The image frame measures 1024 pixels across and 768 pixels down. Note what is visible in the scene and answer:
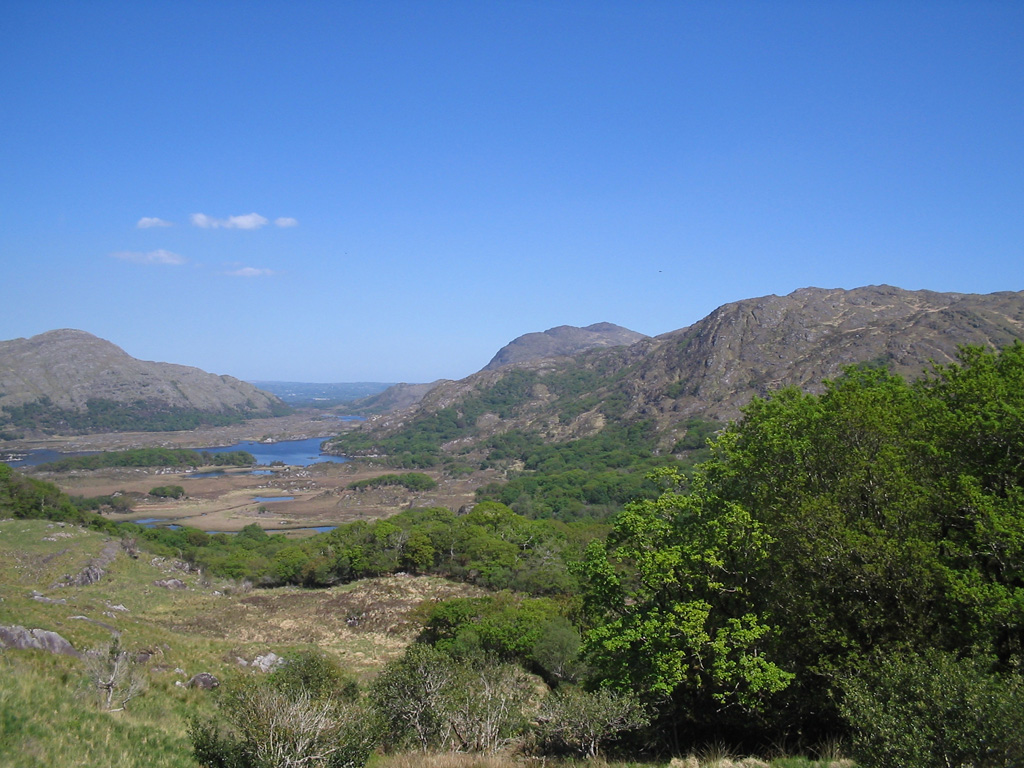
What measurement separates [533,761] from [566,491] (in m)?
124

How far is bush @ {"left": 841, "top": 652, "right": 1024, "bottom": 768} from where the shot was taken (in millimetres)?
8328

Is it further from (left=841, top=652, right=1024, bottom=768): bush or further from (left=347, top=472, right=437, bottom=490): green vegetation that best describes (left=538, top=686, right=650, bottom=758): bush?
(left=347, top=472, right=437, bottom=490): green vegetation

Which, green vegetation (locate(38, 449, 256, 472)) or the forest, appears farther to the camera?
green vegetation (locate(38, 449, 256, 472))

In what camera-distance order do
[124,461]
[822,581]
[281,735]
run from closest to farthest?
1. [281,735]
2. [822,581]
3. [124,461]

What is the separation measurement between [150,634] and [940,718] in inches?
1321

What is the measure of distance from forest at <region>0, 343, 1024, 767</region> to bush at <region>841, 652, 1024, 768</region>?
47 mm

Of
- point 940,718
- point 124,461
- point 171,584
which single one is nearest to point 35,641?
point 940,718

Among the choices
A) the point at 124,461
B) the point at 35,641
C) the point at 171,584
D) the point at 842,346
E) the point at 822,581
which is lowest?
the point at 171,584

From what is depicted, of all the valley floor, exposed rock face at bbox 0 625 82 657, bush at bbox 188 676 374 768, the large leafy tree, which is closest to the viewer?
bush at bbox 188 676 374 768

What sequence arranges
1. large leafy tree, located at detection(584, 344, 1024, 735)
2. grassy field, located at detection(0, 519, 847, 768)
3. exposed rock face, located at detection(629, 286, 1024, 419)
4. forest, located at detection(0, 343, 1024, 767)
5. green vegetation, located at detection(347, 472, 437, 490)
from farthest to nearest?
green vegetation, located at detection(347, 472, 437, 490) < exposed rock face, located at detection(629, 286, 1024, 419) < large leafy tree, located at detection(584, 344, 1024, 735) < forest, located at detection(0, 343, 1024, 767) < grassy field, located at detection(0, 519, 847, 768)

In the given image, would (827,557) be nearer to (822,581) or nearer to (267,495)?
(822,581)

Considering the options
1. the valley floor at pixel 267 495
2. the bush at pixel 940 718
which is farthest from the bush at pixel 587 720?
the valley floor at pixel 267 495

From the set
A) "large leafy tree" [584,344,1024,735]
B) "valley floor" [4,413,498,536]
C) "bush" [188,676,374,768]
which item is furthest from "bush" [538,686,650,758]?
"valley floor" [4,413,498,536]

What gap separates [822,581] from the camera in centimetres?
1563
